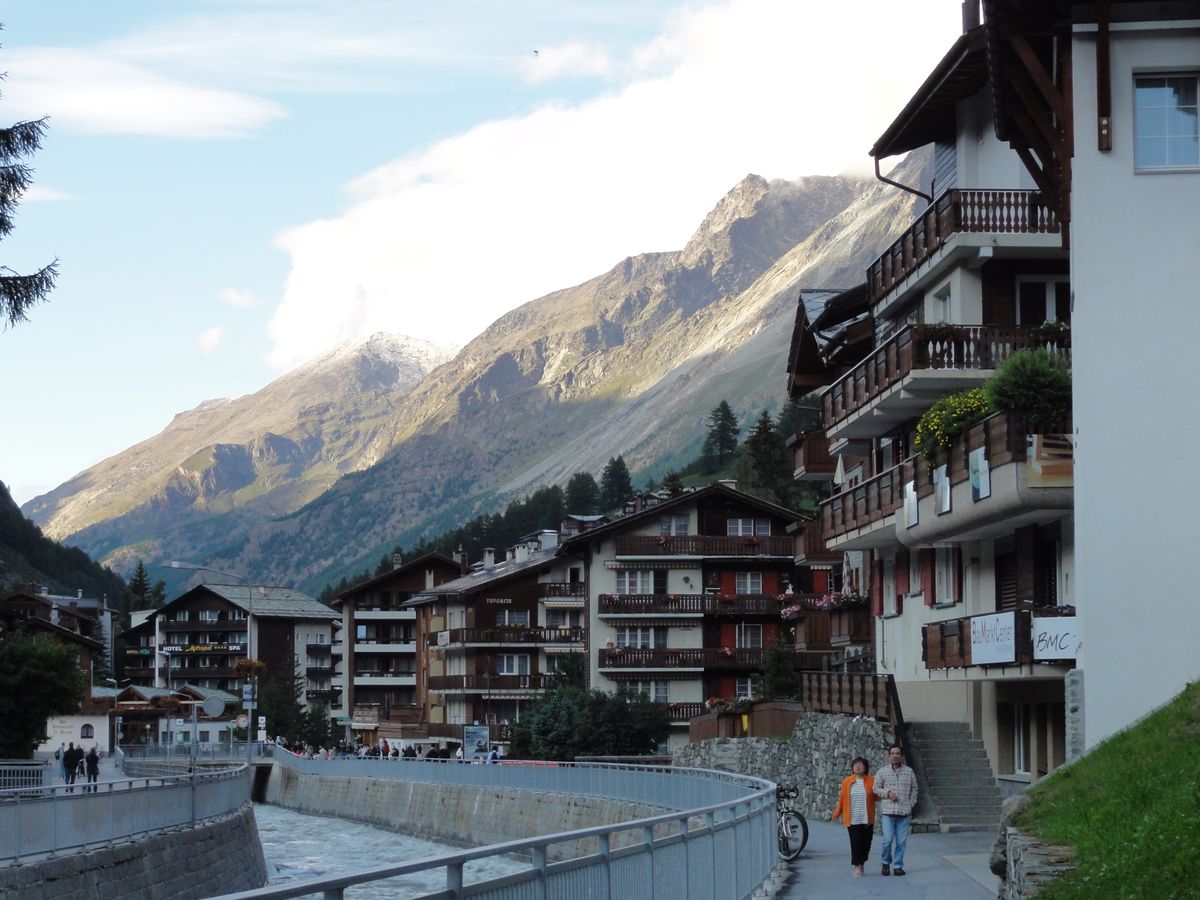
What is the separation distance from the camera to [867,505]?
44188 millimetres

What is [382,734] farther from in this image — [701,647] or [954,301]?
[954,301]

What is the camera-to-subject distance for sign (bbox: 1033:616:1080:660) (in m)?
30.0

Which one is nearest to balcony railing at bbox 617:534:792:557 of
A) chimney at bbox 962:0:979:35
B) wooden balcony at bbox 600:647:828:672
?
wooden balcony at bbox 600:647:828:672

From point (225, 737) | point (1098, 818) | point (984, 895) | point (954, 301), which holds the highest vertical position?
point (954, 301)

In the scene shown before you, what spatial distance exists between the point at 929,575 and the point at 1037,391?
39.5ft

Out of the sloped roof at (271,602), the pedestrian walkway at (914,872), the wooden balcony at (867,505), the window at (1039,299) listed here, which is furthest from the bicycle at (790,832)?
the sloped roof at (271,602)

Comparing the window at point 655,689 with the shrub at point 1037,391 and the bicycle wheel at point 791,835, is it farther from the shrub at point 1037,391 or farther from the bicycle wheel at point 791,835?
the shrub at point 1037,391

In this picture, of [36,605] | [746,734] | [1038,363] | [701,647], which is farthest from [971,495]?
[36,605]

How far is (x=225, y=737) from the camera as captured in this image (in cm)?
14925

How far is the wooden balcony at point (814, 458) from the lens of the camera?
180ft

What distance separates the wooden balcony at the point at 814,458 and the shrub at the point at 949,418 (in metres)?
17.6

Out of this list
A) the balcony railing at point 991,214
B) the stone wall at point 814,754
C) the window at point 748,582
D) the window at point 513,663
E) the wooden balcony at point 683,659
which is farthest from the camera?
the window at point 513,663

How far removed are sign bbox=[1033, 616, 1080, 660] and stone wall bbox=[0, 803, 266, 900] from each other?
16.6m

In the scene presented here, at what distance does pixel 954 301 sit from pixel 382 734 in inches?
3470
